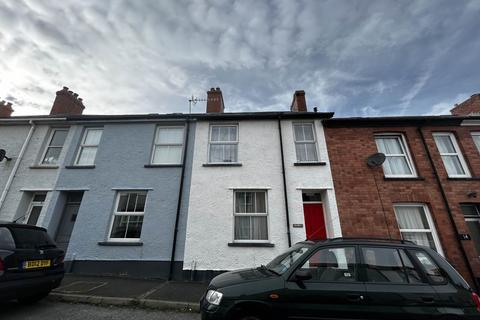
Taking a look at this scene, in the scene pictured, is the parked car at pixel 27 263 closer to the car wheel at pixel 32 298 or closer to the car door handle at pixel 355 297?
the car wheel at pixel 32 298

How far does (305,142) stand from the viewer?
805 centimetres

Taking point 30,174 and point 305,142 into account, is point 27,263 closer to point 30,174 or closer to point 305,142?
point 30,174

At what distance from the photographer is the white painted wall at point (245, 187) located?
6.45 m

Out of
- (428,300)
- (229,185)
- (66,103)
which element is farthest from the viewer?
(66,103)

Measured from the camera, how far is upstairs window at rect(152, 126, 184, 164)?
26.3 ft

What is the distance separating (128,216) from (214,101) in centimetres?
616

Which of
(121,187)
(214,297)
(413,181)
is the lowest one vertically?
(214,297)

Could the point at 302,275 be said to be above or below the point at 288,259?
below

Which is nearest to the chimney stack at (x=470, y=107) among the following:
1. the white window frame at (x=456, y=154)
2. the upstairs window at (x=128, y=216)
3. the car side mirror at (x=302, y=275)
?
the white window frame at (x=456, y=154)

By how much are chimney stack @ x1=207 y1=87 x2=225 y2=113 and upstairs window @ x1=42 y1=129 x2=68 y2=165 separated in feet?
21.3

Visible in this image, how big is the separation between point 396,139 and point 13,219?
15.0 metres

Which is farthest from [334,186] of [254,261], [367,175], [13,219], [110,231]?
[13,219]

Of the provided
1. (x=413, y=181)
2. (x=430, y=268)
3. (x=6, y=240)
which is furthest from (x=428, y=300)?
(x=6, y=240)

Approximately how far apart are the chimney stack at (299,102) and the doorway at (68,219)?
970 cm
